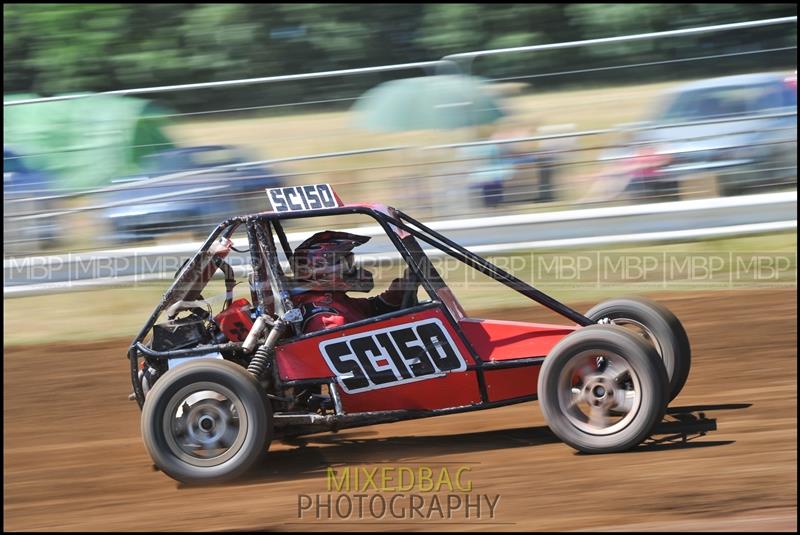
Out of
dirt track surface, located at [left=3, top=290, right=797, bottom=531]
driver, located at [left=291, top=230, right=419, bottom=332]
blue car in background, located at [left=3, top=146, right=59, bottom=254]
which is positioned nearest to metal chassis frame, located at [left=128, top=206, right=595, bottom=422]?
driver, located at [left=291, top=230, right=419, bottom=332]

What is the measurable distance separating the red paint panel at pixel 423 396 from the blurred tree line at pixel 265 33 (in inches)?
464

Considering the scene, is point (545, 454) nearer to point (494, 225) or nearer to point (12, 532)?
point (12, 532)

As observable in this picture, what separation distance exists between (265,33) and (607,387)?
1298 cm

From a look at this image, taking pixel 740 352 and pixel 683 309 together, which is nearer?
pixel 740 352

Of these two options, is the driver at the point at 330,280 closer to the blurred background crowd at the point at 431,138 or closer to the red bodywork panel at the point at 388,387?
the red bodywork panel at the point at 388,387

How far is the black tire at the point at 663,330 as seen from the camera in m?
5.07

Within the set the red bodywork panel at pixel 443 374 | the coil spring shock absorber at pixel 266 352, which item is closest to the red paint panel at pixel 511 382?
the red bodywork panel at pixel 443 374

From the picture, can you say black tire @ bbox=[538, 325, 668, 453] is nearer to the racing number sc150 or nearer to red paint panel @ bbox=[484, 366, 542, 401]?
red paint panel @ bbox=[484, 366, 542, 401]

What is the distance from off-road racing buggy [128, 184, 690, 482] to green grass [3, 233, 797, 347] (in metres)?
2.86

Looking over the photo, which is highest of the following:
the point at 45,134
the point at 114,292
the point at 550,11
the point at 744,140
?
the point at 550,11

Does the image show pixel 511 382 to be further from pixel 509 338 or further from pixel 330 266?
pixel 330 266

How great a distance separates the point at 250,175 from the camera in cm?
827

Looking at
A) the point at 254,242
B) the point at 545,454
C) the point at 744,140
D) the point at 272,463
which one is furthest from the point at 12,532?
the point at 744,140

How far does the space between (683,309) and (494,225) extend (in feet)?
5.65
